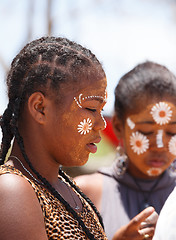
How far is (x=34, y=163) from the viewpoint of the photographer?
1674 millimetres

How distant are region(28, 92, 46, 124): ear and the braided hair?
1439 mm

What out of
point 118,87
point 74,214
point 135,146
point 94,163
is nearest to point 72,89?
point 74,214

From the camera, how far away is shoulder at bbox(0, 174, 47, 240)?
1366mm

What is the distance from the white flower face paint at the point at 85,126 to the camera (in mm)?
1692

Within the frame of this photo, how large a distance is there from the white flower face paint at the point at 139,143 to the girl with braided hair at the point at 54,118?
118cm

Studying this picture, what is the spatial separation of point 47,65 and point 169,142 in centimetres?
148

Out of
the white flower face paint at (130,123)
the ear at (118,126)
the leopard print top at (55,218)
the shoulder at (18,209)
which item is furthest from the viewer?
the ear at (118,126)

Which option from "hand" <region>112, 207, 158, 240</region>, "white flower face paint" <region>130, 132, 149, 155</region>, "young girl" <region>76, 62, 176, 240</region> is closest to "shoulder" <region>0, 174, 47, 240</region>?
"hand" <region>112, 207, 158, 240</region>

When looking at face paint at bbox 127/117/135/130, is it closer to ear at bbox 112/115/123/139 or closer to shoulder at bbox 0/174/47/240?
ear at bbox 112/115/123/139

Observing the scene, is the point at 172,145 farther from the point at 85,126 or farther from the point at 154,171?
the point at 85,126

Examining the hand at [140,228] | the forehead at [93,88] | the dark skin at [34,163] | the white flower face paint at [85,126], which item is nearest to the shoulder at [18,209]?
the dark skin at [34,163]

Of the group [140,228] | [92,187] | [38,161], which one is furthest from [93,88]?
[92,187]

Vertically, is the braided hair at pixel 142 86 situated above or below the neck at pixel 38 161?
above

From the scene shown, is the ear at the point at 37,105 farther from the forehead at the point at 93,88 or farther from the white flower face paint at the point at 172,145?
the white flower face paint at the point at 172,145
